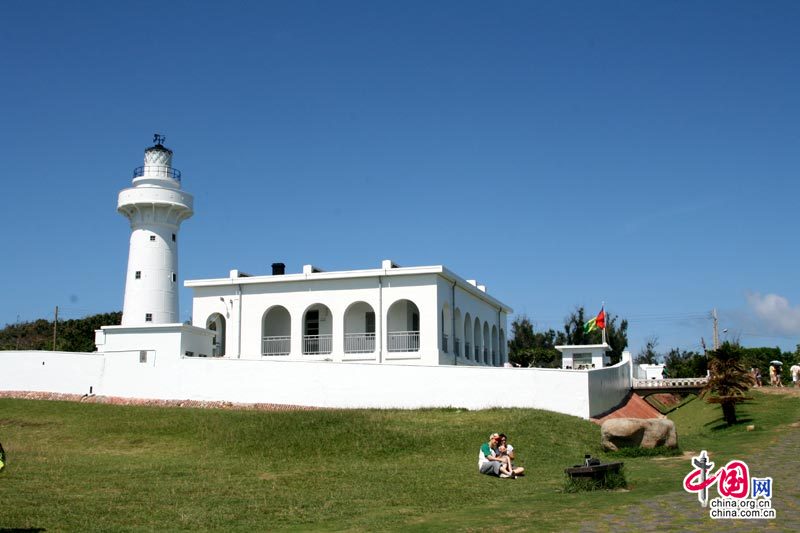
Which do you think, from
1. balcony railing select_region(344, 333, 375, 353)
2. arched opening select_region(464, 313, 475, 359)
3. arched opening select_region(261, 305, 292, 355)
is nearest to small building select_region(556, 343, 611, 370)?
arched opening select_region(464, 313, 475, 359)

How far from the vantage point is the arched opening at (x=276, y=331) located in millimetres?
Result: 34781

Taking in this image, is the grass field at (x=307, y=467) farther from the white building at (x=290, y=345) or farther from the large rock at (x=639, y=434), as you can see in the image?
the white building at (x=290, y=345)

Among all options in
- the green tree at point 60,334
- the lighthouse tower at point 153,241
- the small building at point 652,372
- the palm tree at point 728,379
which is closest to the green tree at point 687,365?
the small building at point 652,372

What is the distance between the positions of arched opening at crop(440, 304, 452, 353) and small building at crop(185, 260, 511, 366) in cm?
4

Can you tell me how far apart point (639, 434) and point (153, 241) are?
23.8m

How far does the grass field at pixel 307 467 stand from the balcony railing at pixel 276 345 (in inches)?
290

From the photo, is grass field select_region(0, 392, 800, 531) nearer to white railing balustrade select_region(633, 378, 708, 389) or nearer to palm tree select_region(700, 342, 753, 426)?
palm tree select_region(700, 342, 753, 426)

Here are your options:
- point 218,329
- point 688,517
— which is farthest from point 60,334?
point 688,517

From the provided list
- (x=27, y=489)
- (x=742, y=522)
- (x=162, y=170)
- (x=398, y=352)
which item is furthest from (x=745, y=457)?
(x=162, y=170)

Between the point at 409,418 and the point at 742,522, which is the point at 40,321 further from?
the point at 742,522

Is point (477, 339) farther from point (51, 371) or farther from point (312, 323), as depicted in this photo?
point (51, 371)

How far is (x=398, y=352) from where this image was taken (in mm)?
32719

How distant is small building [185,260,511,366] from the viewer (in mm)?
32406

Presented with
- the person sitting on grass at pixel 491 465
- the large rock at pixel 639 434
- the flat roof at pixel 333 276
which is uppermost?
the flat roof at pixel 333 276
